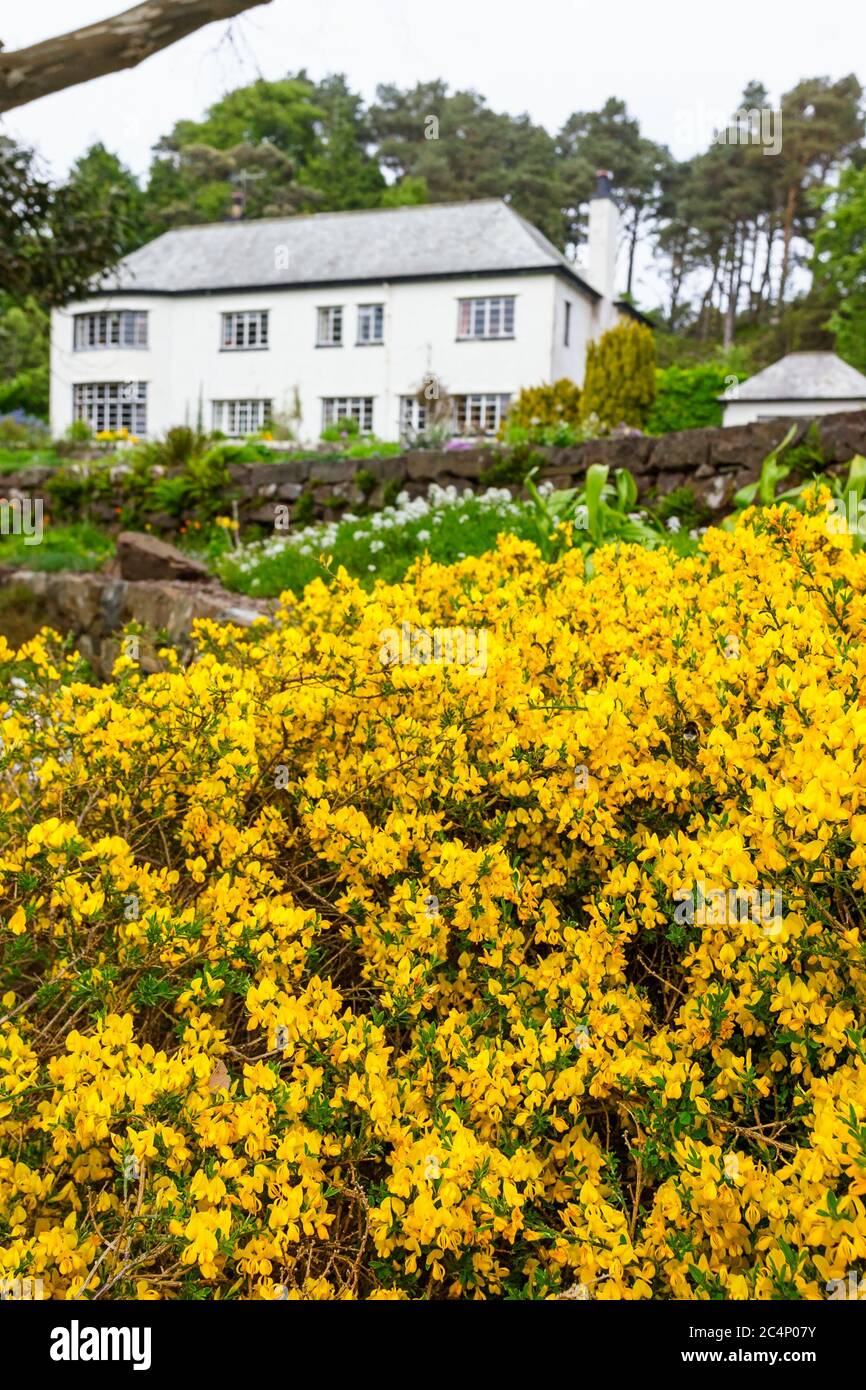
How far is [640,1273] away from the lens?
162 centimetres

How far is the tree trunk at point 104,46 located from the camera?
23.6 ft

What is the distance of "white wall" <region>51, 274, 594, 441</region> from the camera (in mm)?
26609

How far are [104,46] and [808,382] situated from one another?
24.2 metres

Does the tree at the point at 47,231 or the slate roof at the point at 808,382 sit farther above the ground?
the slate roof at the point at 808,382

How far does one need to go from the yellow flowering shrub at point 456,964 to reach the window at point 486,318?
25.6 metres

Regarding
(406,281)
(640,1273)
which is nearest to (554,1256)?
(640,1273)

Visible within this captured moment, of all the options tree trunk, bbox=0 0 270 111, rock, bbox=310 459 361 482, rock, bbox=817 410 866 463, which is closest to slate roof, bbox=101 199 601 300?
rock, bbox=310 459 361 482

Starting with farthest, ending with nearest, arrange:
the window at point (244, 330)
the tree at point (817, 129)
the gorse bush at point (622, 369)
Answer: the tree at point (817, 129) < the window at point (244, 330) < the gorse bush at point (622, 369)

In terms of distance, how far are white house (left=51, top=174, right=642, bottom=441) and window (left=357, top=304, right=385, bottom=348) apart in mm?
36

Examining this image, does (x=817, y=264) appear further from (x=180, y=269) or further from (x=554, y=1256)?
(x=554, y=1256)

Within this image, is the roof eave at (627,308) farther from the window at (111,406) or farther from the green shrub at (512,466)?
the green shrub at (512,466)

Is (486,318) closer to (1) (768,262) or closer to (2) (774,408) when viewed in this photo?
(2) (774,408)

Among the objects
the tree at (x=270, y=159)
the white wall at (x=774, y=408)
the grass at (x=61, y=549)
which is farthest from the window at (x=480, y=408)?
the tree at (x=270, y=159)
